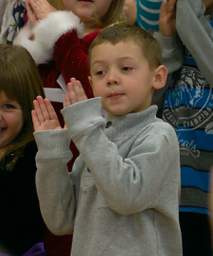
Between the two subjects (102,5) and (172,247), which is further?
(102,5)

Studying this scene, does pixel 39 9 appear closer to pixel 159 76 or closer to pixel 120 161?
pixel 159 76

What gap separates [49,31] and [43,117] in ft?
1.62

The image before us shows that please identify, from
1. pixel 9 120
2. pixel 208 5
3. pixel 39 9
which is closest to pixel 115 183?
pixel 9 120

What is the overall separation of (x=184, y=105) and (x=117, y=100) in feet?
1.08

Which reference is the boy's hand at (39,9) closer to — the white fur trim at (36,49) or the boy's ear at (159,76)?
the white fur trim at (36,49)

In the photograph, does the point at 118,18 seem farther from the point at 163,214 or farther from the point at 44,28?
the point at 163,214

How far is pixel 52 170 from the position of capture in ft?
4.28

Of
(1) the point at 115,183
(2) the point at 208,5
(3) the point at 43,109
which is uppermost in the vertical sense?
(2) the point at 208,5

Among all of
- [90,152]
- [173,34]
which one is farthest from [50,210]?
[173,34]

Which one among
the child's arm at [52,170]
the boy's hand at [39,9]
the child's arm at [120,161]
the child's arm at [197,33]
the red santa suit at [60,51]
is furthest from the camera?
the boy's hand at [39,9]

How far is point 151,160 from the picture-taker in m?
1.21

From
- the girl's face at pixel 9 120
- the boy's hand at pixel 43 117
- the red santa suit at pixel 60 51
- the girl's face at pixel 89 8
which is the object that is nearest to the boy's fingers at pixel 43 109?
the boy's hand at pixel 43 117

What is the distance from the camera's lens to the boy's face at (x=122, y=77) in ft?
4.19

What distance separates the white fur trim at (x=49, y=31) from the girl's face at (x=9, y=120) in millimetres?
263
